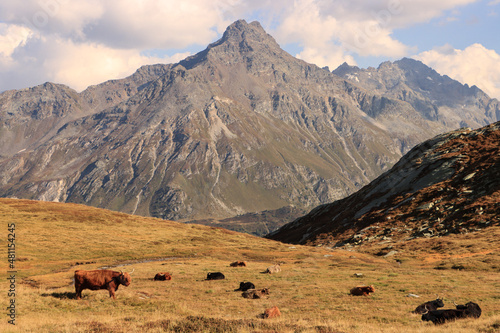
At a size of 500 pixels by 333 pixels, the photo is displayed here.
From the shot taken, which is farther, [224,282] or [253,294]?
[224,282]

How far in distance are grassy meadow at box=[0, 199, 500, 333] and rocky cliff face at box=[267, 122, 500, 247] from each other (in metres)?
9.45

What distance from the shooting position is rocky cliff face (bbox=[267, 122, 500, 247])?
2968 inches

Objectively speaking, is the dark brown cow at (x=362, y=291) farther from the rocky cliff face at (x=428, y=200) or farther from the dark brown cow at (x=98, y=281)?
the rocky cliff face at (x=428, y=200)

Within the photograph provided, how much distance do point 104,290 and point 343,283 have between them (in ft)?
76.3

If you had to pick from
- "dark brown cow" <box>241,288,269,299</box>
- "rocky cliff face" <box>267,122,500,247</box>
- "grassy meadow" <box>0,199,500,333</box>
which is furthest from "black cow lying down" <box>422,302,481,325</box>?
"rocky cliff face" <box>267,122,500,247</box>

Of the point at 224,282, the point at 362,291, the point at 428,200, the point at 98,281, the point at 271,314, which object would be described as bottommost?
the point at 224,282

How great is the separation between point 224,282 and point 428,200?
6082 cm

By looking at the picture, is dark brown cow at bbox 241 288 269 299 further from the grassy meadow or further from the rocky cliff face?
the rocky cliff face

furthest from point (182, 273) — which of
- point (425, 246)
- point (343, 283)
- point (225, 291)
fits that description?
point (425, 246)

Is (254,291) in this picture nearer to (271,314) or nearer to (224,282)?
(224,282)

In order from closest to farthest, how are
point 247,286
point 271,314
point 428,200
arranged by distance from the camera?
point 271,314
point 247,286
point 428,200

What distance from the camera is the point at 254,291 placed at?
34375 millimetres

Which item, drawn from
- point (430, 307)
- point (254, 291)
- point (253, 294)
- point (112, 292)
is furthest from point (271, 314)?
point (112, 292)

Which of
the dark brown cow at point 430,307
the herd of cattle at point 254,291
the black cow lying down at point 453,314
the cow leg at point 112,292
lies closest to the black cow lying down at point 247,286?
the herd of cattle at point 254,291
